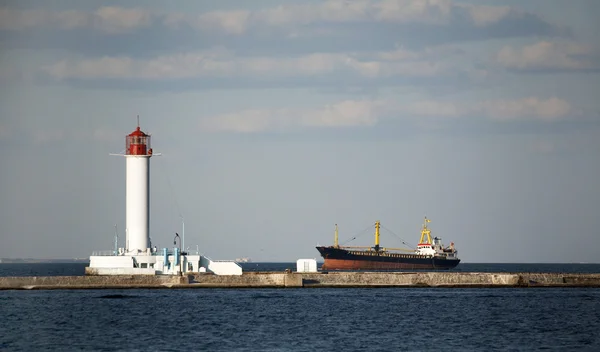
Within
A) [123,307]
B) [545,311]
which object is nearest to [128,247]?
[123,307]

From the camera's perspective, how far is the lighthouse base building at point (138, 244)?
7900 cm

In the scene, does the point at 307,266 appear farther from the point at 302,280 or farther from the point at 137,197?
the point at 137,197

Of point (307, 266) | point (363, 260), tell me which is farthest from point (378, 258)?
point (307, 266)

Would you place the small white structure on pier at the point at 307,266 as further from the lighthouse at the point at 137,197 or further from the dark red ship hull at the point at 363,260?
the dark red ship hull at the point at 363,260

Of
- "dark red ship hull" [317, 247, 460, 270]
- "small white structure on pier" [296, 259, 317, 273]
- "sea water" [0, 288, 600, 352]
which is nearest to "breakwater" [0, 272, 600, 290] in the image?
"sea water" [0, 288, 600, 352]

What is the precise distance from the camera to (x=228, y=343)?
1903 inches

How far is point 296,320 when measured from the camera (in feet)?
193

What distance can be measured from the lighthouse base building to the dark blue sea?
6.46ft

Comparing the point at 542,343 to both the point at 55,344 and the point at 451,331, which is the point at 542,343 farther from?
the point at 55,344

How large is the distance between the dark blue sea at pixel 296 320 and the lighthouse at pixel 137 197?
395cm

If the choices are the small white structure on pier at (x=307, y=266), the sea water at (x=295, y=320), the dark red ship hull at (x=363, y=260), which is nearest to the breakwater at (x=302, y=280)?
the sea water at (x=295, y=320)

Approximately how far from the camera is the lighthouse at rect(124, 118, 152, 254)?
79750mm

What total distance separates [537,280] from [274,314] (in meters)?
33.4

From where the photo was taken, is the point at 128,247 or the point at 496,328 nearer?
the point at 496,328
